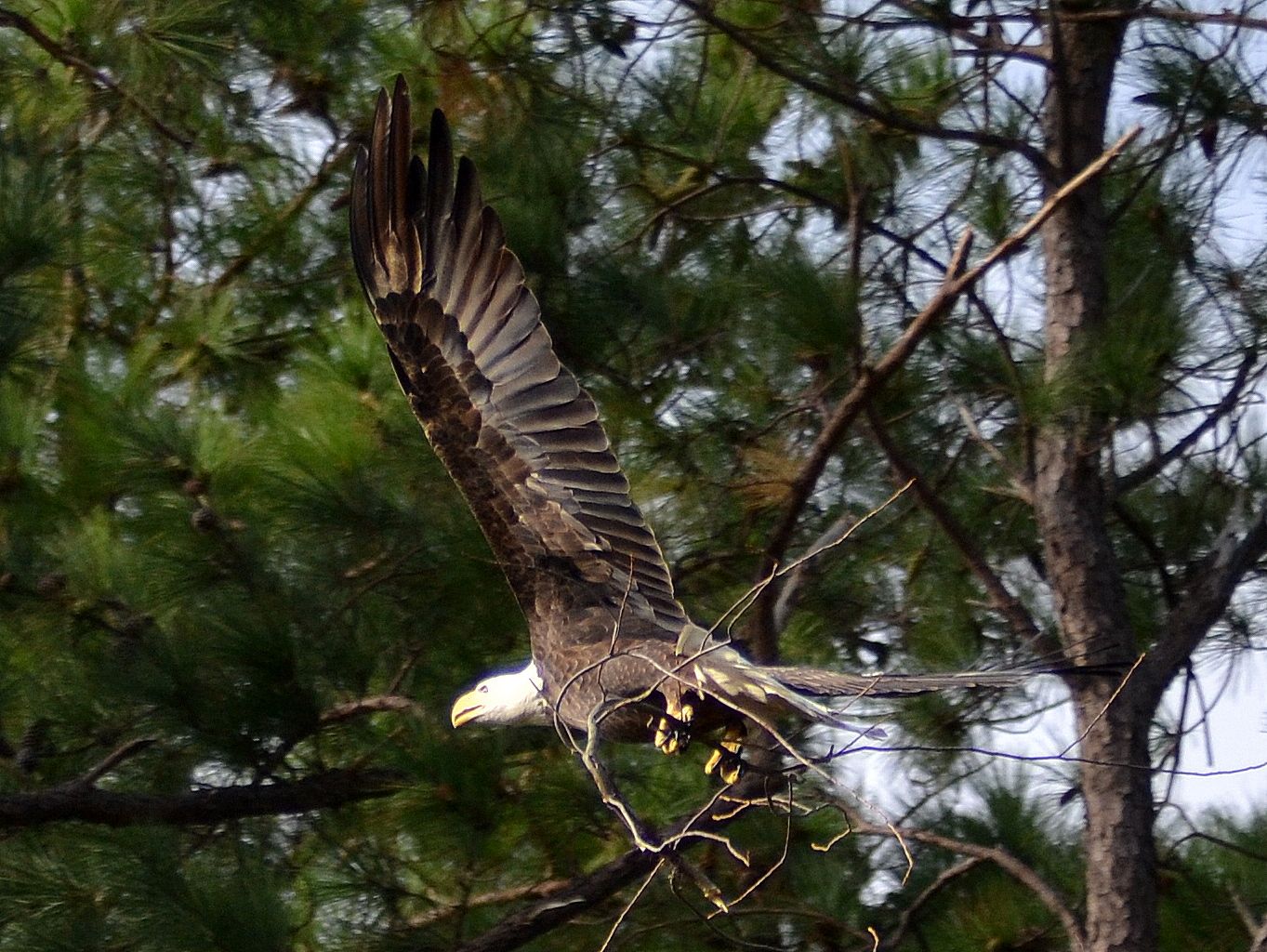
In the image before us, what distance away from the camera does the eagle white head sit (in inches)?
103

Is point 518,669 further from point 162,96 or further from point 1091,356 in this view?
point 162,96

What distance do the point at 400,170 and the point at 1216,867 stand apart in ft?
6.41

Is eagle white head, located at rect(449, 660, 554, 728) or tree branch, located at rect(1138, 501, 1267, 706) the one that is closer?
eagle white head, located at rect(449, 660, 554, 728)

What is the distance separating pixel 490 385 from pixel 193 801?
0.84 metres

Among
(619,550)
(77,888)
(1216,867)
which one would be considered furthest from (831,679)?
(1216,867)

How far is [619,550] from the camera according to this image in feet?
8.95

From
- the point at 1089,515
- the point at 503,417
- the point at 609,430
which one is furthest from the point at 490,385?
the point at 1089,515

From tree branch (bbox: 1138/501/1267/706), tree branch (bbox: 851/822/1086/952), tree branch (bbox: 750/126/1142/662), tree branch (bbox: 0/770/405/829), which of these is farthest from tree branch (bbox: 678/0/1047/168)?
tree branch (bbox: 0/770/405/829)

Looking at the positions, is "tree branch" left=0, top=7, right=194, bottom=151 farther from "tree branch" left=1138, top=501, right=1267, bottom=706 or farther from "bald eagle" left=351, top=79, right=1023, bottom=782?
"tree branch" left=1138, top=501, right=1267, bottom=706

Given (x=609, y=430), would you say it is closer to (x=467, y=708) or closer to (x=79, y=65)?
(x=467, y=708)

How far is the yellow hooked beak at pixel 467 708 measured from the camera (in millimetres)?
2693

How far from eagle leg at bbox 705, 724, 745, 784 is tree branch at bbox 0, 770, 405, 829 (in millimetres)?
741

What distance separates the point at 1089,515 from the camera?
2.93 m

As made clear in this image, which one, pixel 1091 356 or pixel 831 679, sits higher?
pixel 1091 356
